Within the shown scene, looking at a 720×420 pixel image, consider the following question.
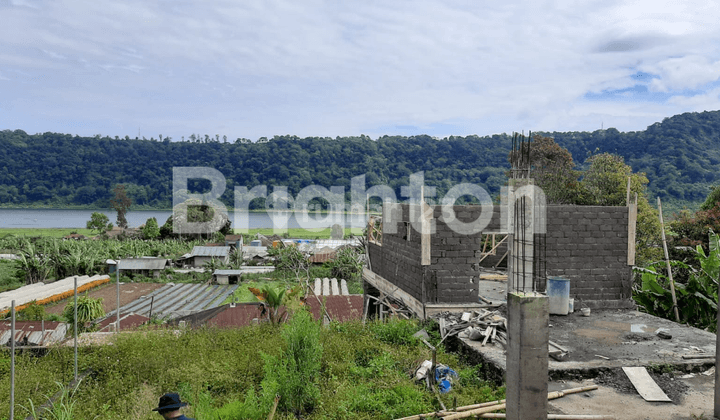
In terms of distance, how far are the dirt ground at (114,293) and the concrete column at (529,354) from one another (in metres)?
20.4

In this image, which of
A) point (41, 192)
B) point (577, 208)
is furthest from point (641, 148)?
point (41, 192)

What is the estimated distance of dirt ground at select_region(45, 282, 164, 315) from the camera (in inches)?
842

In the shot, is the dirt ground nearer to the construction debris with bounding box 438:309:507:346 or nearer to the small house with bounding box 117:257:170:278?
the small house with bounding box 117:257:170:278

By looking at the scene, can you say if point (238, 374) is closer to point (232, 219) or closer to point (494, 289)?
point (494, 289)

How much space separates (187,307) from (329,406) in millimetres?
16575

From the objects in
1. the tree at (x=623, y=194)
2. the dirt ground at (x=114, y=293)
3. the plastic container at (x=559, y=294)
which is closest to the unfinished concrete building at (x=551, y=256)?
the plastic container at (x=559, y=294)

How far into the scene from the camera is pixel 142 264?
30891 mm

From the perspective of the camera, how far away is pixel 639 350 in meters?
7.65

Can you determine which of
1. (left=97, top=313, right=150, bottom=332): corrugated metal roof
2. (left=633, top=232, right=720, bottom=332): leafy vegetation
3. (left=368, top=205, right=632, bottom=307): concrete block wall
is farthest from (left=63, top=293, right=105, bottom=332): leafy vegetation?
(left=633, top=232, right=720, bottom=332): leafy vegetation

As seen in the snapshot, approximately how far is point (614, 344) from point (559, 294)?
182cm

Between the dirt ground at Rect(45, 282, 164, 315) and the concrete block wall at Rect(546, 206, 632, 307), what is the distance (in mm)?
18998

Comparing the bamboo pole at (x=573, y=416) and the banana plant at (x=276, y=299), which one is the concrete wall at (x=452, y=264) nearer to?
the banana plant at (x=276, y=299)

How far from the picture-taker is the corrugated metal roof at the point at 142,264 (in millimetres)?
30727

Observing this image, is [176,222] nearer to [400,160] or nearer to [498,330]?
[400,160]
